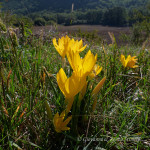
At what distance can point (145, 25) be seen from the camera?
1833 centimetres

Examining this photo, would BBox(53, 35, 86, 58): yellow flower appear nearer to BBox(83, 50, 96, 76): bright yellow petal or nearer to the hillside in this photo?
BBox(83, 50, 96, 76): bright yellow petal

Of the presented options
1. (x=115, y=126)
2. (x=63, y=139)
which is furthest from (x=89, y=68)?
(x=115, y=126)

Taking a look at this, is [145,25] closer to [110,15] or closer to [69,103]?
[69,103]

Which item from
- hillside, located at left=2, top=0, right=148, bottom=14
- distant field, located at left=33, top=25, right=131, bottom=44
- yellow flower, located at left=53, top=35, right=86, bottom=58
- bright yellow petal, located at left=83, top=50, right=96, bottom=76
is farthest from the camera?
distant field, located at left=33, top=25, right=131, bottom=44

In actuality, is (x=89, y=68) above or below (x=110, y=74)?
above

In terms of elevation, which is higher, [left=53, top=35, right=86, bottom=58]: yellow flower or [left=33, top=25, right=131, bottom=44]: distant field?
[left=33, top=25, right=131, bottom=44]: distant field

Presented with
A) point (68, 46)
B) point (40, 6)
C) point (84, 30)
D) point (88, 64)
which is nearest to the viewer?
point (88, 64)

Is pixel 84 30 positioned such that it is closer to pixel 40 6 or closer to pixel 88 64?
pixel 40 6

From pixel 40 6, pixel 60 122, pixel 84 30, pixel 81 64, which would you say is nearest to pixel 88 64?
pixel 81 64

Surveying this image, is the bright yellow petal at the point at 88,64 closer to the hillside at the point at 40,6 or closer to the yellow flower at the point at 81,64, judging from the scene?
the yellow flower at the point at 81,64

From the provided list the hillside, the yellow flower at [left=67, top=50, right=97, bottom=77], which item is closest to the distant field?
the hillside

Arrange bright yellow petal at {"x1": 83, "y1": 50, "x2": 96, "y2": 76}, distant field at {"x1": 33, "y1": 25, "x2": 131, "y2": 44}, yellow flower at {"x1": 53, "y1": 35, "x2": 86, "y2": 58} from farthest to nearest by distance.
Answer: distant field at {"x1": 33, "y1": 25, "x2": 131, "y2": 44} → yellow flower at {"x1": 53, "y1": 35, "x2": 86, "y2": 58} → bright yellow petal at {"x1": 83, "y1": 50, "x2": 96, "y2": 76}

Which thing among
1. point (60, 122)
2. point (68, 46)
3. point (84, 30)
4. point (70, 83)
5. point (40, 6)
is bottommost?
point (60, 122)

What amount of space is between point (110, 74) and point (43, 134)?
2.83ft
